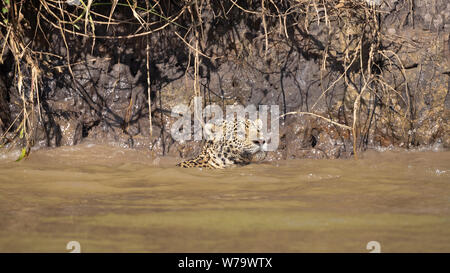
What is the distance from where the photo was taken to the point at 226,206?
3.45 m

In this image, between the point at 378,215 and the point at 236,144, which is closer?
the point at 378,215

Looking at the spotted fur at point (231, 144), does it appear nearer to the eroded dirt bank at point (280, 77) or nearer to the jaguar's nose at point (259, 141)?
the jaguar's nose at point (259, 141)

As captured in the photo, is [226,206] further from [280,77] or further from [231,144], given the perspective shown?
[280,77]

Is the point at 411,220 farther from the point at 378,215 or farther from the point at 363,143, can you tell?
the point at 363,143

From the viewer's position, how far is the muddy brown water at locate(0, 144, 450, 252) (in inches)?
107

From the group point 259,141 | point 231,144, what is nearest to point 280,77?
point 259,141

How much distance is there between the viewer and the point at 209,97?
5871mm

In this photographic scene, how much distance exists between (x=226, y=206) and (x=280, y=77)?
2795mm

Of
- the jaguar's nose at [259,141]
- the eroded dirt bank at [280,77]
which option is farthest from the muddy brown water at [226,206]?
the eroded dirt bank at [280,77]
